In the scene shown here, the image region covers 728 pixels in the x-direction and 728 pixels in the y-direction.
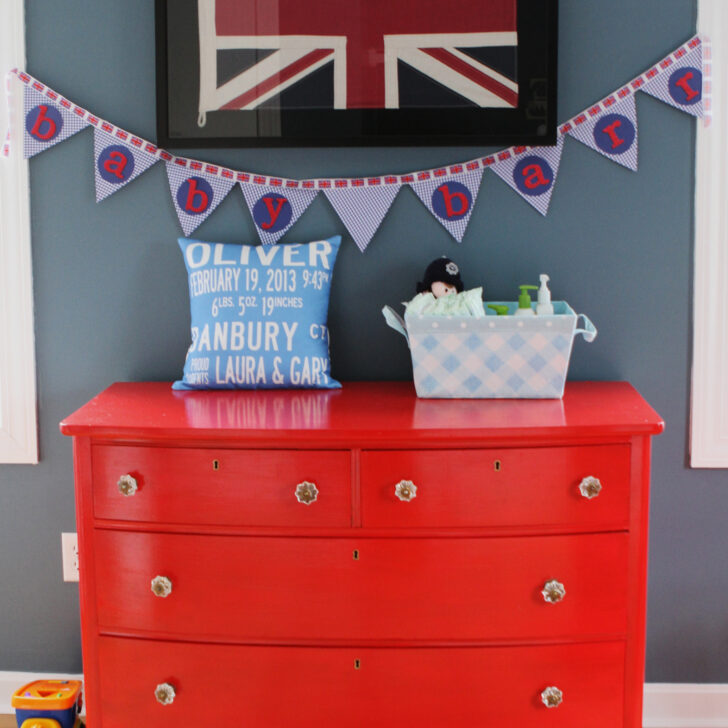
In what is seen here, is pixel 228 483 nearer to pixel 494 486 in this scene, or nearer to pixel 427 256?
pixel 494 486

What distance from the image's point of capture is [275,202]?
1.89 meters

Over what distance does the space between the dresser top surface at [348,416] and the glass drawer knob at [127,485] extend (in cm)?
8

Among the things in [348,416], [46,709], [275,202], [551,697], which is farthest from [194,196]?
[551,697]

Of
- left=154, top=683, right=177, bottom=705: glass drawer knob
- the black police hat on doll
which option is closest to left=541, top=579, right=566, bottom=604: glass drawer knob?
the black police hat on doll

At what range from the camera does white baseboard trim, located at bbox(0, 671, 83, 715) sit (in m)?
2.04

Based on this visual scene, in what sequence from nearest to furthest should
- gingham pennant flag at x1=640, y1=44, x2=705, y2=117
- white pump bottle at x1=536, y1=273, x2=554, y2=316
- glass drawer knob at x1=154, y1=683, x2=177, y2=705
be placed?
glass drawer knob at x1=154, y1=683, x2=177, y2=705 → white pump bottle at x1=536, y1=273, x2=554, y2=316 → gingham pennant flag at x1=640, y1=44, x2=705, y2=117

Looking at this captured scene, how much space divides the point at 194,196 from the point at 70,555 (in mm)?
943

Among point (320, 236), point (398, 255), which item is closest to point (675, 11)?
point (398, 255)

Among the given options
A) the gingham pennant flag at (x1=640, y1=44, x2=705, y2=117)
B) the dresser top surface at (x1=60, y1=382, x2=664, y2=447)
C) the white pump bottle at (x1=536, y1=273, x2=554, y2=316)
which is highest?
the gingham pennant flag at (x1=640, y1=44, x2=705, y2=117)

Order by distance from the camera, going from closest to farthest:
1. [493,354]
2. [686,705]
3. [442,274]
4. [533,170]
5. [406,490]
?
[406,490], [493,354], [442,274], [533,170], [686,705]

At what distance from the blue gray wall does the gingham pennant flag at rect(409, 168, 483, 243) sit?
0.03 metres

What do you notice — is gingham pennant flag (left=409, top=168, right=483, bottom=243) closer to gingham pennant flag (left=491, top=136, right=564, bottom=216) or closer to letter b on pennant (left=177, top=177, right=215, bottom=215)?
gingham pennant flag (left=491, top=136, right=564, bottom=216)

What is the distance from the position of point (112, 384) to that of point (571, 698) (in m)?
1.24

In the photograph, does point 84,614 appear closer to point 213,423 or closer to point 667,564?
point 213,423
